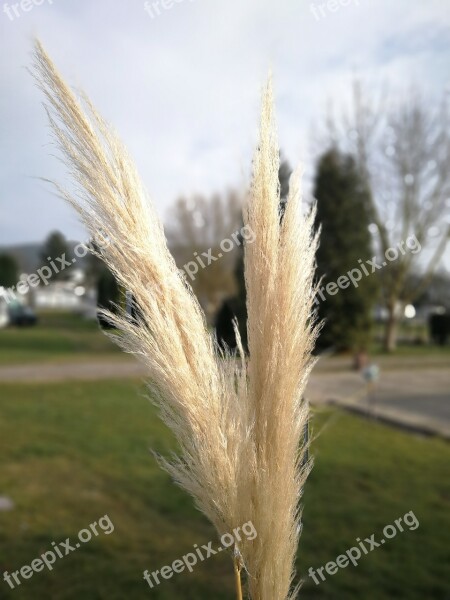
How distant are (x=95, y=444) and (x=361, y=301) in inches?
417

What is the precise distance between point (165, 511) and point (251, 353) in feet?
16.5

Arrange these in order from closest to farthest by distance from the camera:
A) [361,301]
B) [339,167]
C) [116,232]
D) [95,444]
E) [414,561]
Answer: [116,232] → [414,561] → [95,444] → [339,167] → [361,301]

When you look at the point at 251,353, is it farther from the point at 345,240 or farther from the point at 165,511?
the point at 345,240

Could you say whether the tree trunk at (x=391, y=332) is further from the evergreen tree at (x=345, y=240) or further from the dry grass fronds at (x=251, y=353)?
the dry grass fronds at (x=251, y=353)

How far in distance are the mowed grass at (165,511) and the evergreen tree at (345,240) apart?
13.6 feet

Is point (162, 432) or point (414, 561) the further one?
point (162, 432)

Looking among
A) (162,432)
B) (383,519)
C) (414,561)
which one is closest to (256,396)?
(414,561)

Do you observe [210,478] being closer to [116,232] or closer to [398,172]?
[116,232]

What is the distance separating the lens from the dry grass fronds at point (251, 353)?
0.90 metres

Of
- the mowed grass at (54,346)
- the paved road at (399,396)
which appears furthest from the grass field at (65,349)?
the paved road at (399,396)

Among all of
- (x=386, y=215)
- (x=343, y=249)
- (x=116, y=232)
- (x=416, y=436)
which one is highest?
(x=386, y=215)

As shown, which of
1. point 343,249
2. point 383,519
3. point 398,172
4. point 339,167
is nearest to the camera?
point 383,519

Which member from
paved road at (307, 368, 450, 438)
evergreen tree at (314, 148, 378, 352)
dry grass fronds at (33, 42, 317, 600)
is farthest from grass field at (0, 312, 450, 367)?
dry grass fronds at (33, 42, 317, 600)

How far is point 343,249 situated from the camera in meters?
12.4
